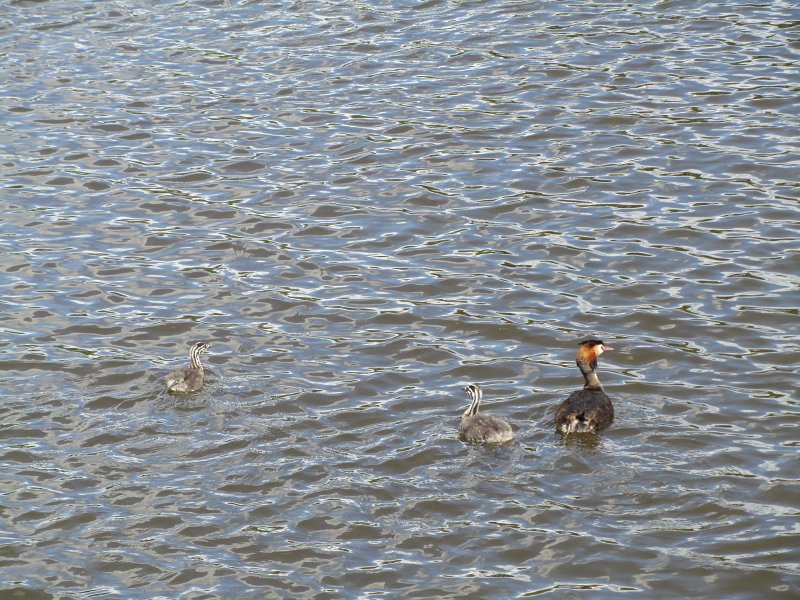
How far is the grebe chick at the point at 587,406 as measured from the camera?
9547 millimetres

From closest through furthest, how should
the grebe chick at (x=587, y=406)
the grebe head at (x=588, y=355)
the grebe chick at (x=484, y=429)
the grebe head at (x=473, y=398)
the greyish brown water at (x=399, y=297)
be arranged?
the greyish brown water at (x=399, y=297) < the grebe chick at (x=484, y=429) < the grebe chick at (x=587, y=406) < the grebe head at (x=473, y=398) < the grebe head at (x=588, y=355)

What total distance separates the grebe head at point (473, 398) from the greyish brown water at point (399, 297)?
0.19 m

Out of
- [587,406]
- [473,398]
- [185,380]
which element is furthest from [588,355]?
[185,380]

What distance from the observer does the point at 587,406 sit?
9625 millimetres

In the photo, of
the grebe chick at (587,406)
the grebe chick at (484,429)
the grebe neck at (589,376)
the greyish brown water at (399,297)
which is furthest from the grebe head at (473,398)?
the grebe neck at (589,376)

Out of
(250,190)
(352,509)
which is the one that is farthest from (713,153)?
(352,509)

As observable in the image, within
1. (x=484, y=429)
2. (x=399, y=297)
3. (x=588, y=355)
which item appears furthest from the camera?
(x=399, y=297)

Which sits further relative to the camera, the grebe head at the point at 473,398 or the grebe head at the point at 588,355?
the grebe head at the point at 588,355

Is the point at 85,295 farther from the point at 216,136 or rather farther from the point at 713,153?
the point at 713,153

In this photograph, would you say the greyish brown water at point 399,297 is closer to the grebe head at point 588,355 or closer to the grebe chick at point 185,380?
the grebe chick at point 185,380

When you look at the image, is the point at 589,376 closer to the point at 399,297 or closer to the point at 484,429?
the point at 484,429

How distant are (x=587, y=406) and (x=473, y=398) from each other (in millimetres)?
954

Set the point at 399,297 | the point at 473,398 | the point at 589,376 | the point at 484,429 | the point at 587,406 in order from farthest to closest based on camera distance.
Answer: the point at 399,297 < the point at 589,376 < the point at 473,398 < the point at 587,406 < the point at 484,429

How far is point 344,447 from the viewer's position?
31.7 ft
